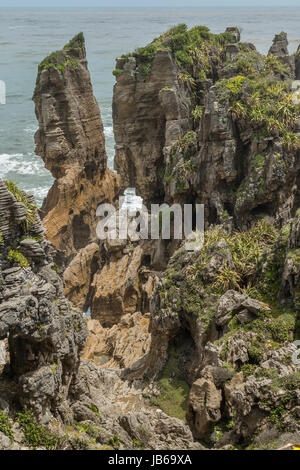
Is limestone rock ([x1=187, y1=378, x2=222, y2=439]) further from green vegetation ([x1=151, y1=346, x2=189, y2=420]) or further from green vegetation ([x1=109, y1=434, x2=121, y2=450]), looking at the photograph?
green vegetation ([x1=109, y1=434, x2=121, y2=450])

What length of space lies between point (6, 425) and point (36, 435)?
0.87 m

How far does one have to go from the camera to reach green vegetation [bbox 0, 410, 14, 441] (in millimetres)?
11531

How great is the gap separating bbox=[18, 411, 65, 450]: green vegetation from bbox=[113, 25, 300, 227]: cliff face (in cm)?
1861

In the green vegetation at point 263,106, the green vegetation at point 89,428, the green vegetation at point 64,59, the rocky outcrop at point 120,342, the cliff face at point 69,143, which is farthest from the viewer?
the cliff face at point 69,143

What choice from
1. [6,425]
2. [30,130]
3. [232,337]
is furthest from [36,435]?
[30,130]

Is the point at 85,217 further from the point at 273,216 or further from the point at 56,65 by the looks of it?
the point at 273,216

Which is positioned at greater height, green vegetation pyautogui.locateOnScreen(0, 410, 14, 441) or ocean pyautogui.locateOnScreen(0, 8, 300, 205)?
ocean pyautogui.locateOnScreen(0, 8, 300, 205)

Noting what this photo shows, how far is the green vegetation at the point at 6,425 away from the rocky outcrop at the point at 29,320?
2.14ft

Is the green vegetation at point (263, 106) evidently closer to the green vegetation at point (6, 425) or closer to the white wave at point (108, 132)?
the green vegetation at point (6, 425)

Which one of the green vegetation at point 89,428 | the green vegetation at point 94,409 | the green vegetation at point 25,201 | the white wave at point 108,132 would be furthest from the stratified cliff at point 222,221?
the white wave at point 108,132

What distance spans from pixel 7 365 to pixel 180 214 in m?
19.0

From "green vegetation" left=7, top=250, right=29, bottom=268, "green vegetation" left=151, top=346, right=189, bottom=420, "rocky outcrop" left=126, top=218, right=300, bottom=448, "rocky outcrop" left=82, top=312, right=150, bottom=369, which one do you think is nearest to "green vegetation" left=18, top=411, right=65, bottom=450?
"green vegetation" left=7, top=250, right=29, bottom=268

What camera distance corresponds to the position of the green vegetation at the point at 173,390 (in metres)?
18.3
